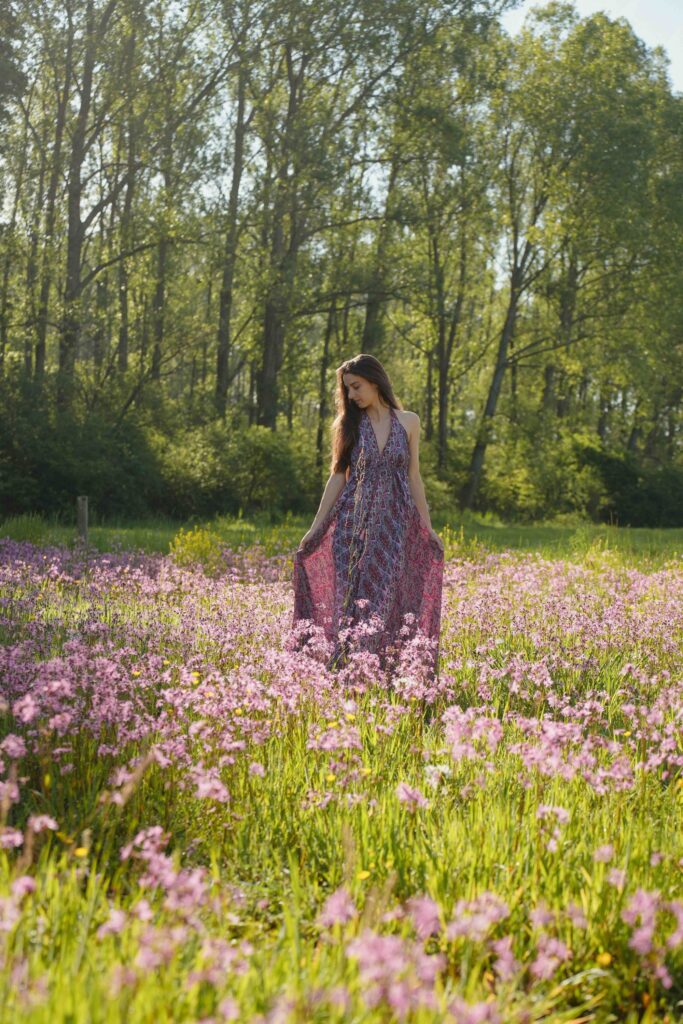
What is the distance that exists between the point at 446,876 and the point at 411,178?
102ft

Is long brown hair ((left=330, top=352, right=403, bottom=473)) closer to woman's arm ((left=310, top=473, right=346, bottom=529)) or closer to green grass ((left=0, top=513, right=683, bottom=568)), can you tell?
woman's arm ((left=310, top=473, right=346, bottom=529))

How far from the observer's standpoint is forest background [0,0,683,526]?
25.5 m

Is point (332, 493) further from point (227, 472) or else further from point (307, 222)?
point (307, 222)

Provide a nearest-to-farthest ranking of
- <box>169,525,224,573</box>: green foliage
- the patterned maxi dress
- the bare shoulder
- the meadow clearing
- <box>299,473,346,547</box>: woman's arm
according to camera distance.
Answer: the meadow clearing → the patterned maxi dress → the bare shoulder → <box>299,473,346,547</box>: woman's arm → <box>169,525,224,573</box>: green foliage

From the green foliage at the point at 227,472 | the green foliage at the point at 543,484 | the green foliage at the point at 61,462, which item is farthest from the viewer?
the green foliage at the point at 543,484

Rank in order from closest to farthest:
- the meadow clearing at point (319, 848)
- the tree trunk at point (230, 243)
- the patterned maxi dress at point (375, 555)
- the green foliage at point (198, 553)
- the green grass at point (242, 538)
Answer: the meadow clearing at point (319, 848)
the patterned maxi dress at point (375, 555)
the green foliage at point (198, 553)
the green grass at point (242, 538)
the tree trunk at point (230, 243)

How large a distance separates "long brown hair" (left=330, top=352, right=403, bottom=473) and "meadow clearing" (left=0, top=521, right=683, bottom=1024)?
148 centimetres

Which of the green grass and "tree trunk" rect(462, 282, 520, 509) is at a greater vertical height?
"tree trunk" rect(462, 282, 520, 509)

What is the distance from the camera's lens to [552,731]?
11.1 ft

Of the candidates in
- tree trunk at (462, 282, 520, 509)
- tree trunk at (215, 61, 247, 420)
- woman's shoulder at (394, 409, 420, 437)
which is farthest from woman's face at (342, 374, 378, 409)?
tree trunk at (462, 282, 520, 509)

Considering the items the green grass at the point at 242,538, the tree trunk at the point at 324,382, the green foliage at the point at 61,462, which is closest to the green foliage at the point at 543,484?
the tree trunk at the point at 324,382

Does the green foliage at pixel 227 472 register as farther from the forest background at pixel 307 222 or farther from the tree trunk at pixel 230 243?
the tree trunk at pixel 230 243

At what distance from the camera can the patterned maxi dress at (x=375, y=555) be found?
7.21 meters

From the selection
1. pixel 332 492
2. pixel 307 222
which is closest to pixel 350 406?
pixel 332 492
